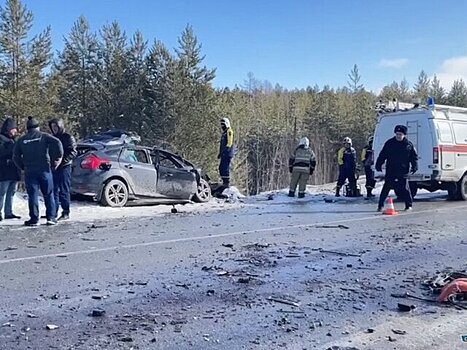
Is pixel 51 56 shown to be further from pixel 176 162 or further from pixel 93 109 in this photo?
pixel 176 162

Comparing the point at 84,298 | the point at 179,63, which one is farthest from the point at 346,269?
the point at 179,63

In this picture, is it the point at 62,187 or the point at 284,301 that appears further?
the point at 62,187

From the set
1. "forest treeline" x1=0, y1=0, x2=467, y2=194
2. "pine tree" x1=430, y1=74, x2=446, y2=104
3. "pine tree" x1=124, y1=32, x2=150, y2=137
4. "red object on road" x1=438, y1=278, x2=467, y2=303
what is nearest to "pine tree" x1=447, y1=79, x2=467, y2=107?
"pine tree" x1=430, y1=74, x2=446, y2=104

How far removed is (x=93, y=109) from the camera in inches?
1689

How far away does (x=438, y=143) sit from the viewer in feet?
47.6

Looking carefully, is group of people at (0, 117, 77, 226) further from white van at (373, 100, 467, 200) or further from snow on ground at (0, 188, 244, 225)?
white van at (373, 100, 467, 200)

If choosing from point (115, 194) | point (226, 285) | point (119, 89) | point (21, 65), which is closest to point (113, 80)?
point (119, 89)

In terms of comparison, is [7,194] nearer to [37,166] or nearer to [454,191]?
[37,166]

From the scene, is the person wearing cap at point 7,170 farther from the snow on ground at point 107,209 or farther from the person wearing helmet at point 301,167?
the person wearing helmet at point 301,167

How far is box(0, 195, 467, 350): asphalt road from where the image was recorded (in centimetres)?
421

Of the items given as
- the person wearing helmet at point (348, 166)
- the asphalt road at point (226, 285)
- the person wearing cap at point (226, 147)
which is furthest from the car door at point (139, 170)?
the person wearing helmet at point (348, 166)

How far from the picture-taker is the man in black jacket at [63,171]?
1079 cm

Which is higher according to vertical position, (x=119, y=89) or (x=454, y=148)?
(x=119, y=89)

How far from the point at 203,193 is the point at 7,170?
560 cm
